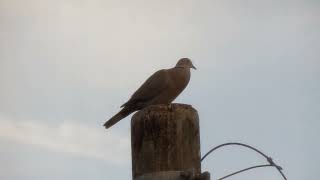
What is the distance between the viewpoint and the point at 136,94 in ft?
21.8

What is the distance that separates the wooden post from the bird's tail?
303 cm

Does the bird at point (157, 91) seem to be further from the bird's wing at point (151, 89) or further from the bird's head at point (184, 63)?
the bird's head at point (184, 63)

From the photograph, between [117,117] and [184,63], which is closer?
[117,117]

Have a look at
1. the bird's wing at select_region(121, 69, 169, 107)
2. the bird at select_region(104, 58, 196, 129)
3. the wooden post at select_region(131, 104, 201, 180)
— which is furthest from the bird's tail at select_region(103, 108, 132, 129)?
the wooden post at select_region(131, 104, 201, 180)

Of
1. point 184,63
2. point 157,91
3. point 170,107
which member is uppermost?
point 184,63

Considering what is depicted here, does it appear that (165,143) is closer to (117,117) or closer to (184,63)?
(117,117)

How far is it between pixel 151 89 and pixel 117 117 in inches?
19.4

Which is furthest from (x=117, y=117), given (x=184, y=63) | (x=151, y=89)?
(x=184, y=63)

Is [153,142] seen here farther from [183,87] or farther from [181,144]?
[183,87]

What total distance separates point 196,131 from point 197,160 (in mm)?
171

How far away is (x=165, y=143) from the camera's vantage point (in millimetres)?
3299

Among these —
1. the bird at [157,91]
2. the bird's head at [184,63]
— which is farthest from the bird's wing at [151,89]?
the bird's head at [184,63]

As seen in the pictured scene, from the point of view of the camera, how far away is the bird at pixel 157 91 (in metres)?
6.53

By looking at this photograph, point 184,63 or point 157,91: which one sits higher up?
point 184,63
